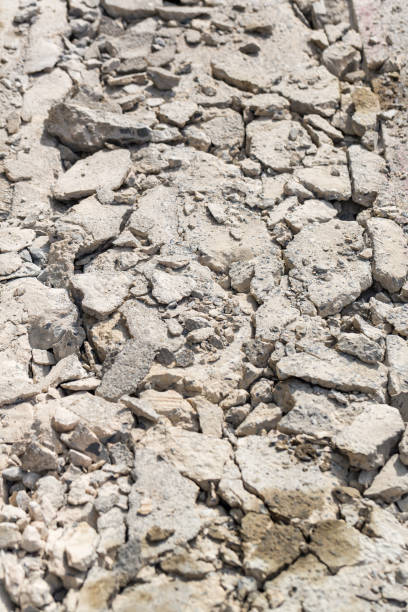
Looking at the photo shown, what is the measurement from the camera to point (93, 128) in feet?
12.8

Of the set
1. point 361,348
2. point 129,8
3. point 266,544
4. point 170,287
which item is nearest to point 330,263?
point 361,348

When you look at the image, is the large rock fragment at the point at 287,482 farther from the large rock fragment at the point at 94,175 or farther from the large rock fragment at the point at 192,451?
the large rock fragment at the point at 94,175

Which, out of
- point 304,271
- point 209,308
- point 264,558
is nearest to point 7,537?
point 264,558

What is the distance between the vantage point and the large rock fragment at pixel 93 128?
390cm

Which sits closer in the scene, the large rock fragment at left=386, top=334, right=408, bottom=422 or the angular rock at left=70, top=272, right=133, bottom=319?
the large rock fragment at left=386, top=334, right=408, bottom=422

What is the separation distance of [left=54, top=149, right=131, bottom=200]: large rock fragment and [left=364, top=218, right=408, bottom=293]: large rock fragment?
4.54ft

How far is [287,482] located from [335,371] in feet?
1.81

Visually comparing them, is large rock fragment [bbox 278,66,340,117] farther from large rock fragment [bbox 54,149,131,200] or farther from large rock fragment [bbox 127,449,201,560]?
large rock fragment [bbox 127,449,201,560]

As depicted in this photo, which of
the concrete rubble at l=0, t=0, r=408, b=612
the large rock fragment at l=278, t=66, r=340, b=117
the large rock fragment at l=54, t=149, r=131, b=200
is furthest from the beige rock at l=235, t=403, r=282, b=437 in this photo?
the large rock fragment at l=278, t=66, r=340, b=117

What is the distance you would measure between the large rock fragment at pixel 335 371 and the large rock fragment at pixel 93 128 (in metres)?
1.70

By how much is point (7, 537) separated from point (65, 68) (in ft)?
9.94

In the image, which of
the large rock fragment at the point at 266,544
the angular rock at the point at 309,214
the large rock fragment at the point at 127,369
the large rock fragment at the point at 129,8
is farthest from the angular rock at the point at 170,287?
the large rock fragment at the point at 129,8

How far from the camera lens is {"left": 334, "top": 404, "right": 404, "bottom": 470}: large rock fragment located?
270 cm

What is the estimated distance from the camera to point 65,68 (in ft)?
14.4
